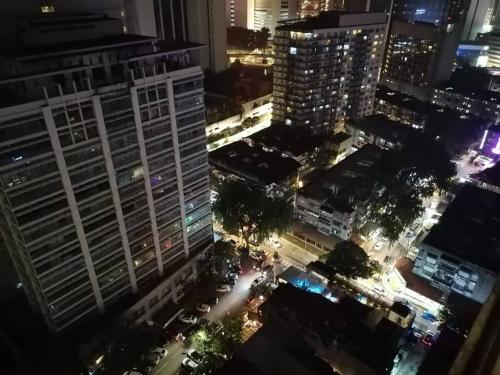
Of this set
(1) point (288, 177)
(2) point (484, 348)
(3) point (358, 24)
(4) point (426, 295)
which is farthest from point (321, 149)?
(2) point (484, 348)

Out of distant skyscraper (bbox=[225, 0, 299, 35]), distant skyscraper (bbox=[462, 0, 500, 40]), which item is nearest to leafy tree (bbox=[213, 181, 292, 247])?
distant skyscraper (bbox=[225, 0, 299, 35])

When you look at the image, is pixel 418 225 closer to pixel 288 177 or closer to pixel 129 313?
pixel 288 177

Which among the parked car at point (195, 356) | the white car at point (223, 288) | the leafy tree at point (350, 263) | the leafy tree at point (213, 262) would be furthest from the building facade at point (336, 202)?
the parked car at point (195, 356)

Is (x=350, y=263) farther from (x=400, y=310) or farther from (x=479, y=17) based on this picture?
(x=479, y=17)

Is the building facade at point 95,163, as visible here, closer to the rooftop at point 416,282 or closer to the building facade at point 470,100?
the rooftop at point 416,282

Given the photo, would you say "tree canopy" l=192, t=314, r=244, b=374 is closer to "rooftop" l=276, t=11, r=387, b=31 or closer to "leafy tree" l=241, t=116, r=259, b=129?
"rooftop" l=276, t=11, r=387, b=31

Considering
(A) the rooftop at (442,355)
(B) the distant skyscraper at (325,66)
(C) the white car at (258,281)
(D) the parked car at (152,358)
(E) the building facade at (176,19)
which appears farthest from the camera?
(B) the distant skyscraper at (325,66)

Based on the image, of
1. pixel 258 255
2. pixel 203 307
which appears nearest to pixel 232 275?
pixel 258 255
